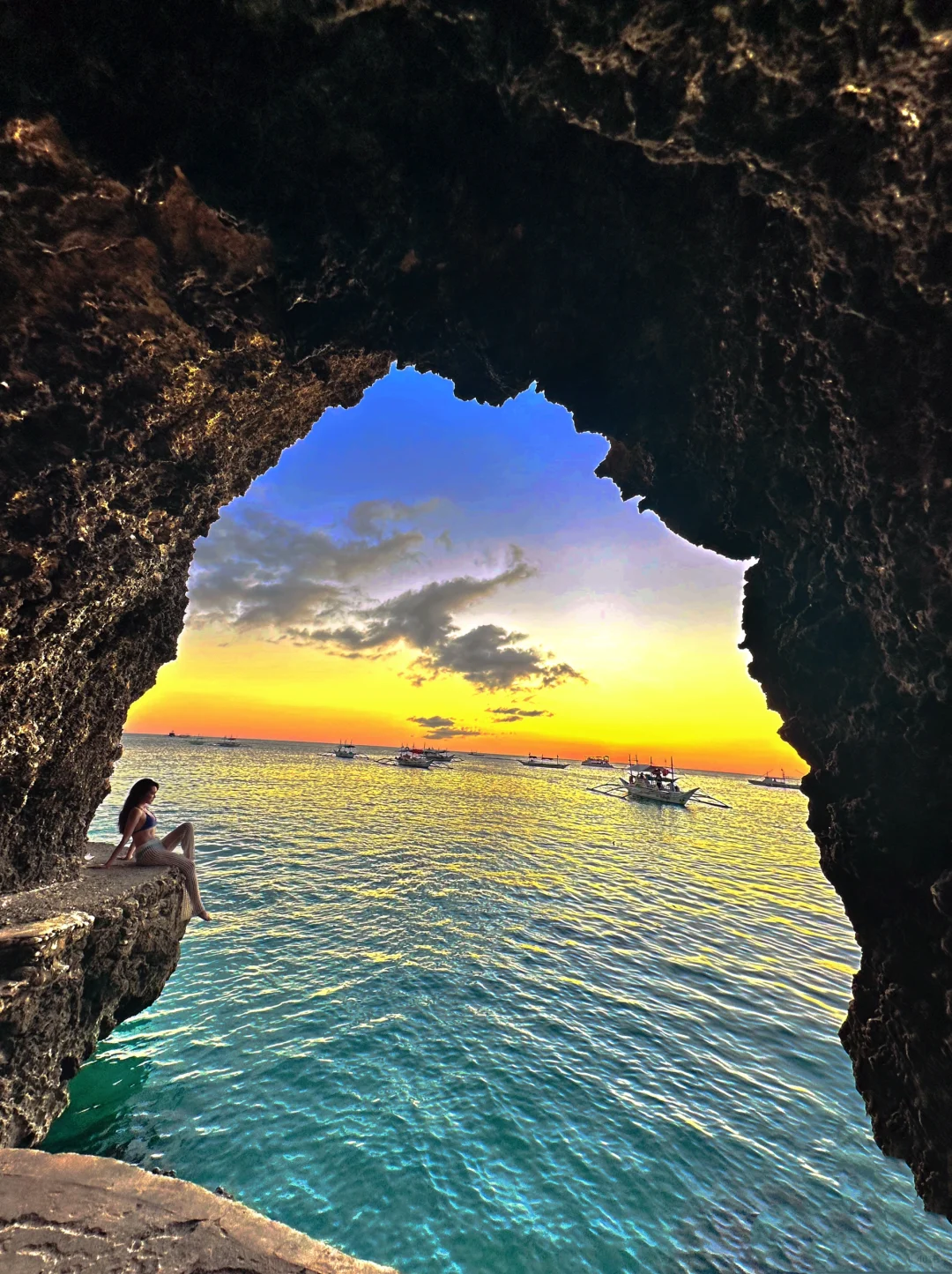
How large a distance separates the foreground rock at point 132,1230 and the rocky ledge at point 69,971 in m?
1.92

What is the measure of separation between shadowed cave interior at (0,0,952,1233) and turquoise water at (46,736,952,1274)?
2891 millimetres

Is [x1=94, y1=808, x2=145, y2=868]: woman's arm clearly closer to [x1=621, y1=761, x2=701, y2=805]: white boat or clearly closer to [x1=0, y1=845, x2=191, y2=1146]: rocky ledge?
[x1=0, y1=845, x2=191, y2=1146]: rocky ledge

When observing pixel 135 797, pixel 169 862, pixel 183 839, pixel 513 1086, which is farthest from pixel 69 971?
pixel 513 1086

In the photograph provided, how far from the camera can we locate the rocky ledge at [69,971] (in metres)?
5.49

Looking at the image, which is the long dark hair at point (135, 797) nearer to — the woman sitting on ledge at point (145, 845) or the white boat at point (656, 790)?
the woman sitting on ledge at point (145, 845)

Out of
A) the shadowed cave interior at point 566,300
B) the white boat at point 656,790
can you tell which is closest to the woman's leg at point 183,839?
the shadowed cave interior at point 566,300

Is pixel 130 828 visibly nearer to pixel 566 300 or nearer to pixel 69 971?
pixel 69 971

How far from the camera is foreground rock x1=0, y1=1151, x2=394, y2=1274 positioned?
3.22 m

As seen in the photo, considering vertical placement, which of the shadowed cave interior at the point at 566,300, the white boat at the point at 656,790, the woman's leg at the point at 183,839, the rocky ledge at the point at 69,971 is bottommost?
the white boat at the point at 656,790

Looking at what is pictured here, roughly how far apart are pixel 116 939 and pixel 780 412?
39.2 feet

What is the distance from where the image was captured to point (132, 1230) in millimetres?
3492

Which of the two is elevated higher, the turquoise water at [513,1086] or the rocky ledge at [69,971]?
the rocky ledge at [69,971]

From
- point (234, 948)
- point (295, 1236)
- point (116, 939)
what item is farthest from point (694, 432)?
point (234, 948)

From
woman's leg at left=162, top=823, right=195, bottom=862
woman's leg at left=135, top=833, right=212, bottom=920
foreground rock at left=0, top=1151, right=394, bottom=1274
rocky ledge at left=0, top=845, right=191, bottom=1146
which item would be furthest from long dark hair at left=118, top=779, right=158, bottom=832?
foreground rock at left=0, top=1151, right=394, bottom=1274
